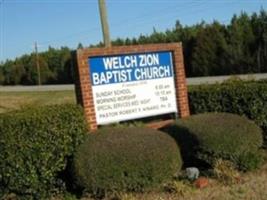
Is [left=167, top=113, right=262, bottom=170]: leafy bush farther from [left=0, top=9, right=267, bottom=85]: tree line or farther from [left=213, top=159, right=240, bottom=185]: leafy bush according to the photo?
[left=0, top=9, right=267, bottom=85]: tree line

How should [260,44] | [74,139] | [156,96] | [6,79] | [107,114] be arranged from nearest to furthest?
[74,139], [107,114], [156,96], [260,44], [6,79]

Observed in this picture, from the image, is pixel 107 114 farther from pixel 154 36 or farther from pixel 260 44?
pixel 154 36

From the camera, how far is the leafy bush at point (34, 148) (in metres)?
7.98

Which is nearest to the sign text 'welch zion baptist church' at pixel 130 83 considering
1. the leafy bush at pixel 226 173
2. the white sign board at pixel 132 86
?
the white sign board at pixel 132 86

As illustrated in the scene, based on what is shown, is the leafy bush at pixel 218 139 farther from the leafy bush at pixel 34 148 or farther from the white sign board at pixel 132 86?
the leafy bush at pixel 34 148

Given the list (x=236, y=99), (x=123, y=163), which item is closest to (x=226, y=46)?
(x=236, y=99)

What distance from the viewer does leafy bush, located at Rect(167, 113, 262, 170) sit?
9188mm

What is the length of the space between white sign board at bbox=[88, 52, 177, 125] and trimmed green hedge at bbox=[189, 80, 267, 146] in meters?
0.54

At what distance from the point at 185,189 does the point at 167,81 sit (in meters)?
3.26

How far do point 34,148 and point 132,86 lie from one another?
2800 millimetres

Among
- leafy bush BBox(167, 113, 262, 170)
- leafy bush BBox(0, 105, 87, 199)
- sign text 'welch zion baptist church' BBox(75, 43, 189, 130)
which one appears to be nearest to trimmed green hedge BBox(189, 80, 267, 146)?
sign text 'welch zion baptist church' BBox(75, 43, 189, 130)

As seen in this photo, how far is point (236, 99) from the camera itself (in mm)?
10719

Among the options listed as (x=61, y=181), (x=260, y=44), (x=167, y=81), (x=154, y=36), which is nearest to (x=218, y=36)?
(x=260, y=44)

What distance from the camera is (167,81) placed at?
1105 centimetres
